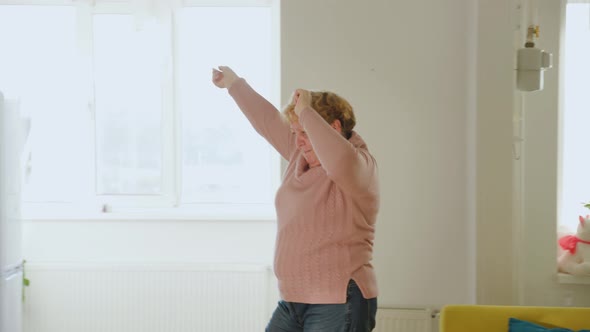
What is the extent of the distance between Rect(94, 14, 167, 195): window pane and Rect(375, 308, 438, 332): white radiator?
1429mm

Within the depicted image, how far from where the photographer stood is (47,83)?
3.47m

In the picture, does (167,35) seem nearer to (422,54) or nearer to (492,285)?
(422,54)

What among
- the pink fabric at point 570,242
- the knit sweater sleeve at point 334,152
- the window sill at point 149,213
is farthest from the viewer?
the window sill at point 149,213

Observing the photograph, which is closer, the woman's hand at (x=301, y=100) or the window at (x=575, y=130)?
the woman's hand at (x=301, y=100)

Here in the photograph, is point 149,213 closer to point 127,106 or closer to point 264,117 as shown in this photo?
point 127,106

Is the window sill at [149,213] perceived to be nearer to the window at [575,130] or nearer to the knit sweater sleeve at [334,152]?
the window at [575,130]

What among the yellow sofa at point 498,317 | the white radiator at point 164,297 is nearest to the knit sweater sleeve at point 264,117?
the yellow sofa at point 498,317

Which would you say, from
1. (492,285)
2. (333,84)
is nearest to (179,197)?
(333,84)

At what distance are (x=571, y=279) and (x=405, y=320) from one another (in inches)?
27.3

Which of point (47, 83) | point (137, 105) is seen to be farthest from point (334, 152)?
point (47, 83)

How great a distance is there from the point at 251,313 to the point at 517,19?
182 centimetres

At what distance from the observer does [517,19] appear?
254cm

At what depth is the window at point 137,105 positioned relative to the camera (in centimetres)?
343

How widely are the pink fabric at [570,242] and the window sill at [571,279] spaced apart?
0.10 meters
